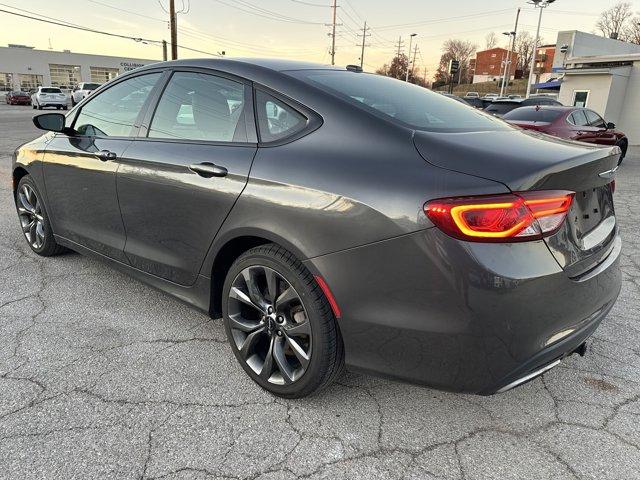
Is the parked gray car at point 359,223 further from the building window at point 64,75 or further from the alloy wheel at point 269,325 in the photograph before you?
the building window at point 64,75

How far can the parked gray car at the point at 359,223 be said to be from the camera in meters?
1.72

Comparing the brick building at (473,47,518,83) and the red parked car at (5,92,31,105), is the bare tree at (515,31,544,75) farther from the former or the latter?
the red parked car at (5,92,31,105)

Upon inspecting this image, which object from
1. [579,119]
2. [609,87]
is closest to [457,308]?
[579,119]

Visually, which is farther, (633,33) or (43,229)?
(633,33)

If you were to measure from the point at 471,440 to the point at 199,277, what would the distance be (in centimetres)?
158

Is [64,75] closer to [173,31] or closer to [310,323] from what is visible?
[173,31]

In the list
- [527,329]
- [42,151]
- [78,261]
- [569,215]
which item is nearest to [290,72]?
[569,215]

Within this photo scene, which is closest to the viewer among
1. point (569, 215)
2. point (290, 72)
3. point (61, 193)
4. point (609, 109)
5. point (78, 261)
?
point (569, 215)

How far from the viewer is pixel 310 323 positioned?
212 cm

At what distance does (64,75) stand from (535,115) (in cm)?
8269

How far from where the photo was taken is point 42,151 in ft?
12.3

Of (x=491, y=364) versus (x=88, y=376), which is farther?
(x=88, y=376)

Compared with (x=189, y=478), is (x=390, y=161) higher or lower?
higher

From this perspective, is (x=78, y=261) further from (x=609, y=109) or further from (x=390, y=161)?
(x=609, y=109)
